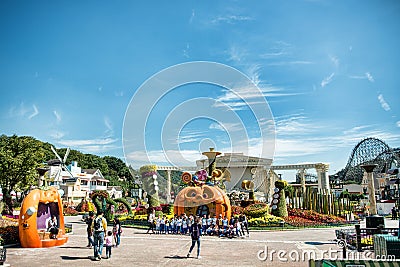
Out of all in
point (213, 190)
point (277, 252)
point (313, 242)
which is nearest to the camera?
point (277, 252)

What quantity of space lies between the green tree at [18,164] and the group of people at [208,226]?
20.9 metres

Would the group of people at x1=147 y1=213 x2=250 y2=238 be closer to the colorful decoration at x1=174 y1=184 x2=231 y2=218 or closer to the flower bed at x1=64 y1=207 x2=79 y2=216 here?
the colorful decoration at x1=174 y1=184 x2=231 y2=218

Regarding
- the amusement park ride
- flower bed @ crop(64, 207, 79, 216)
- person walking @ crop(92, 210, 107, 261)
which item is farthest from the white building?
person walking @ crop(92, 210, 107, 261)

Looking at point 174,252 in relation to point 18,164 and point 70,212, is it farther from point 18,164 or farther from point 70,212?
point 70,212

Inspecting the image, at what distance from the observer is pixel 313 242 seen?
17719mm

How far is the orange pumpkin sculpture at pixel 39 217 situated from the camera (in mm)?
15344

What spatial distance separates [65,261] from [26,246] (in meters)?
4.08

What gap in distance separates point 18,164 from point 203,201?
23551 mm

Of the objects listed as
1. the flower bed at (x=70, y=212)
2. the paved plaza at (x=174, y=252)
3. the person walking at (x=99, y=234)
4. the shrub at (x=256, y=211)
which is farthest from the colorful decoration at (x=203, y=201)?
the flower bed at (x=70, y=212)

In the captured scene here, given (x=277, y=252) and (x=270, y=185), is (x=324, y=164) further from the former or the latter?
(x=277, y=252)

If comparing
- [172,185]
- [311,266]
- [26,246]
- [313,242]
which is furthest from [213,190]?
[172,185]

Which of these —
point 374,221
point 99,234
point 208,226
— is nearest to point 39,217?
point 99,234

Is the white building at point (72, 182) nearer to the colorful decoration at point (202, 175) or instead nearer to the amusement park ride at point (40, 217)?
the colorful decoration at point (202, 175)

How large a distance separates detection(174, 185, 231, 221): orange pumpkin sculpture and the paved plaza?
122 inches
